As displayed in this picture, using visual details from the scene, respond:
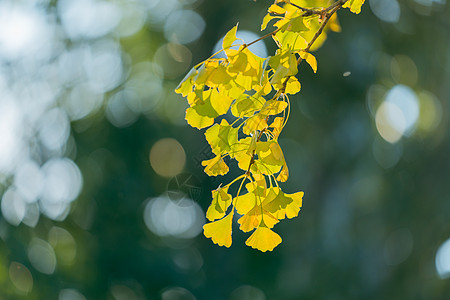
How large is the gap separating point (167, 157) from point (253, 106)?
3.84 meters

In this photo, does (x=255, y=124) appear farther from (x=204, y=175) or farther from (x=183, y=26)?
(x=183, y=26)

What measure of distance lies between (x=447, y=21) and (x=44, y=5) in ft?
10.1

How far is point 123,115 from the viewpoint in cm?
431

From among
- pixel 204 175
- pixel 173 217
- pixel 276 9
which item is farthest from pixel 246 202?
pixel 173 217

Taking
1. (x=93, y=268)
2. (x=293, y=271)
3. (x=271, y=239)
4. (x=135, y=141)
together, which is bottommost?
(x=271, y=239)

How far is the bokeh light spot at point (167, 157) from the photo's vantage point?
4324mm

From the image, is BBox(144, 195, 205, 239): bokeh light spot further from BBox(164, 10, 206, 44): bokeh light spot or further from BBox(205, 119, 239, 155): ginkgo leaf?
BBox(205, 119, 239, 155): ginkgo leaf

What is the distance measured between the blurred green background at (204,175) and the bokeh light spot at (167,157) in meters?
0.01

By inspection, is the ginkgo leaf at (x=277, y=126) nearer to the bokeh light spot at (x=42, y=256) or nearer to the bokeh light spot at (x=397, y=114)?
the bokeh light spot at (x=397, y=114)

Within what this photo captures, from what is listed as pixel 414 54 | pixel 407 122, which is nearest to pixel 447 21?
pixel 414 54

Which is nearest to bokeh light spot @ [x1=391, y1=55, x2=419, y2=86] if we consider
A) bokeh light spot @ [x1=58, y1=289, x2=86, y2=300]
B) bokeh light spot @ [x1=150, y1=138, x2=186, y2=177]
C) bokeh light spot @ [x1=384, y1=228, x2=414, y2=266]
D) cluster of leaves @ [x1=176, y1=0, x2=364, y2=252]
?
bokeh light spot @ [x1=384, y1=228, x2=414, y2=266]

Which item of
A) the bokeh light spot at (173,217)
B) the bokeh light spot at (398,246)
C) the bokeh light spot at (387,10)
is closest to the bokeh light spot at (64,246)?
the bokeh light spot at (173,217)

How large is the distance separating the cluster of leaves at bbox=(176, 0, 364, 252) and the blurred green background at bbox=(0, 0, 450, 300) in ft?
10.1

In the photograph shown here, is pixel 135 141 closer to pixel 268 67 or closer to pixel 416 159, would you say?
pixel 416 159
